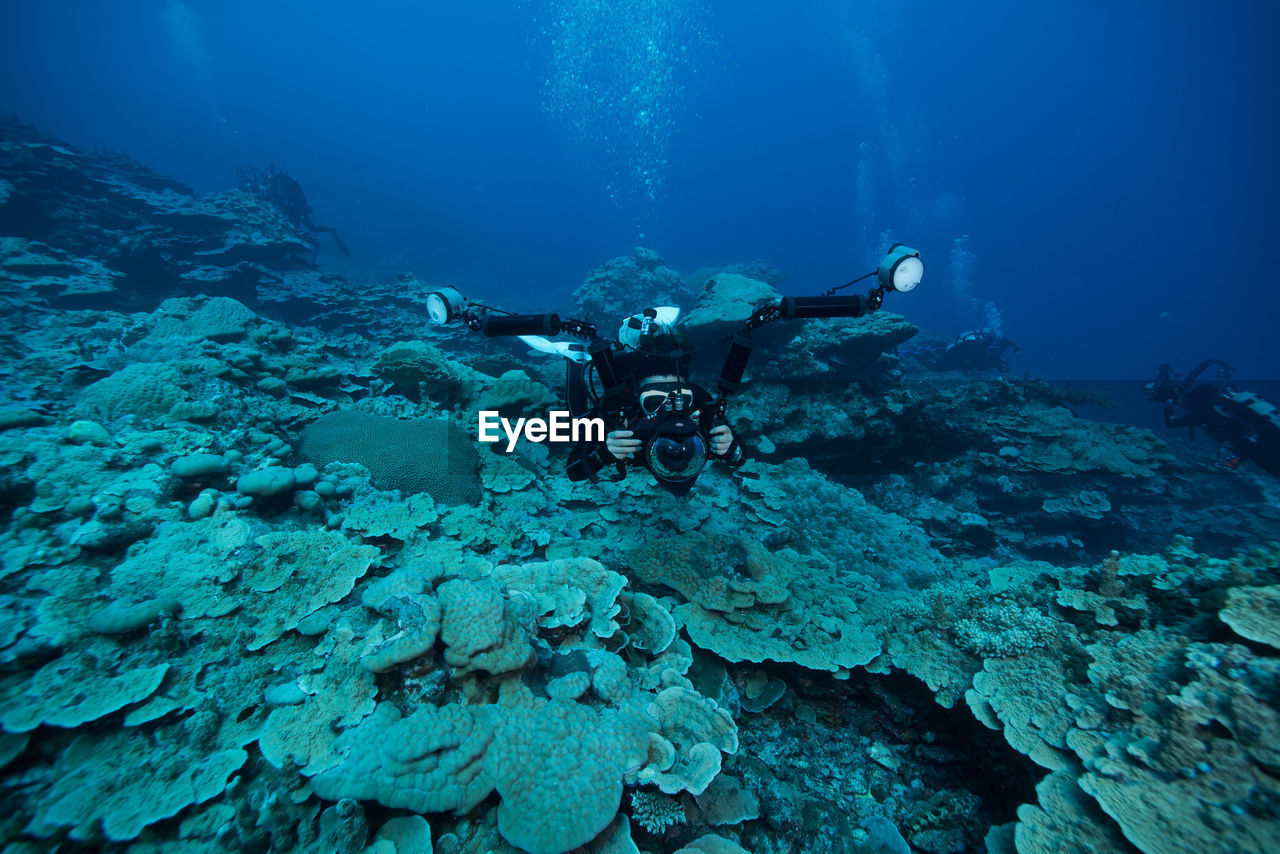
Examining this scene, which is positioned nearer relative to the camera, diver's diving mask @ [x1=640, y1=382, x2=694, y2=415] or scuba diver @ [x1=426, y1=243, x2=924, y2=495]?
scuba diver @ [x1=426, y1=243, x2=924, y2=495]

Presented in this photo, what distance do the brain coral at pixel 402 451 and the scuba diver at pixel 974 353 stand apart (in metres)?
20.0

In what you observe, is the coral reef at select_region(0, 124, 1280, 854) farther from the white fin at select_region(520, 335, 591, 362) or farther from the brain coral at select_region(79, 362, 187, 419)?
the white fin at select_region(520, 335, 591, 362)

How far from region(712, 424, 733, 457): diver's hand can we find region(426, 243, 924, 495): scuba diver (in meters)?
0.01

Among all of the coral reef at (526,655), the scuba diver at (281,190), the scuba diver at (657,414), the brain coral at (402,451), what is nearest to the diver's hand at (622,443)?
the scuba diver at (657,414)

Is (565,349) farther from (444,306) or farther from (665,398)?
(665,398)

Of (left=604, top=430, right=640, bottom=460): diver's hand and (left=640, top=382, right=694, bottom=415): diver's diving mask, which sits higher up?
(left=640, top=382, right=694, bottom=415): diver's diving mask

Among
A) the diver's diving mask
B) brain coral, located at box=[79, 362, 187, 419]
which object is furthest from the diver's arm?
brain coral, located at box=[79, 362, 187, 419]

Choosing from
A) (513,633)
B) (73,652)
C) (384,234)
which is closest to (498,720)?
(513,633)

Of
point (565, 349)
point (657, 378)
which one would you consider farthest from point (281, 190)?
A: point (657, 378)

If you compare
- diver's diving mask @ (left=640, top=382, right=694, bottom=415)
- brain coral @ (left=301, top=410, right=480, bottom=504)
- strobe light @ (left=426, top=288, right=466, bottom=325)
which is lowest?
brain coral @ (left=301, top=410, right=480, bottom=504)

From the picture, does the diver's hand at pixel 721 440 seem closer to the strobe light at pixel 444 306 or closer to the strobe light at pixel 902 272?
the strobe light at pixel 902 272

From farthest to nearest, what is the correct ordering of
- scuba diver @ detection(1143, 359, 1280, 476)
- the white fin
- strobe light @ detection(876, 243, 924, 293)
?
scuba diver @ detection(1143, 359, 1280, 476) < the white fin < strobe light @ detection(876, 243, 924, 293)

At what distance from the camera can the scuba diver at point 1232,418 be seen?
1111 centimetres

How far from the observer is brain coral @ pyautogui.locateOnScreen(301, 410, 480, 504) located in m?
5.50
